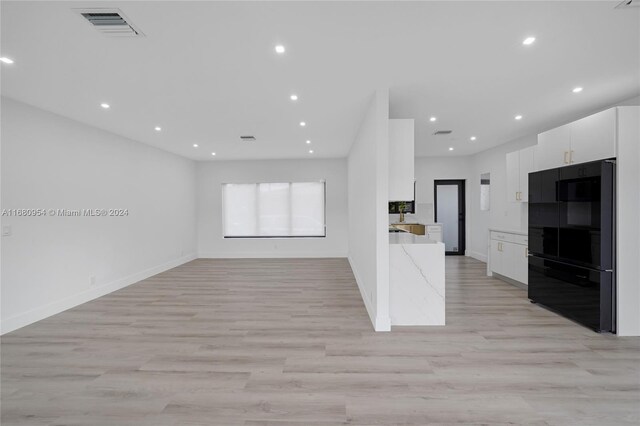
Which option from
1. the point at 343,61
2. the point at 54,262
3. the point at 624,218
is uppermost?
the point at 343,61

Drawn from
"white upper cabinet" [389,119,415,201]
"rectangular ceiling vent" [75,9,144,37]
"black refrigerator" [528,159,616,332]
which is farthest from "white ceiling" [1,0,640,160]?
"black refrigerator" [528,159,616,332]

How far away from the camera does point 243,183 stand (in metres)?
8.29

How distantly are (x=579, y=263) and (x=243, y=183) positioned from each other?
7.30m

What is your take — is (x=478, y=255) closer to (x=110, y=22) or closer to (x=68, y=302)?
(x=110, y=22)

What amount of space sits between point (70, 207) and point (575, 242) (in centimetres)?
688

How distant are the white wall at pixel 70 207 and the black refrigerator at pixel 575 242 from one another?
6710 mm

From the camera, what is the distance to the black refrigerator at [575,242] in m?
3.19

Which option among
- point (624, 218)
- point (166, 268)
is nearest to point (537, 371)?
point (624, 218)

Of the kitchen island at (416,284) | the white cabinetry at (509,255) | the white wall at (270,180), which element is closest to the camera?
the kitchen island at (416,284)

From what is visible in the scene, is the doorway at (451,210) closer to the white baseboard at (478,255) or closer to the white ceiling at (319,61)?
the white baseboard at (478,255)

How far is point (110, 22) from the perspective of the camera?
2127mm

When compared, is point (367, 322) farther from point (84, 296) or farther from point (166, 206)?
point (166, 206)

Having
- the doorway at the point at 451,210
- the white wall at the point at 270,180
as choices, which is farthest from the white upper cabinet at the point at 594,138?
the white wall at the point at 270,180

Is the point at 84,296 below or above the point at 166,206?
below
